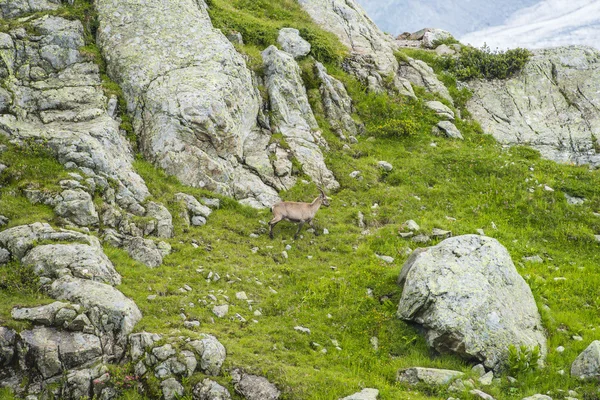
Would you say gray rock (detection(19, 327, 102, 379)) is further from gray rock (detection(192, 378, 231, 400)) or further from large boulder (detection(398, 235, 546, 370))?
large boulder (detection(398, 235, 546, 370))

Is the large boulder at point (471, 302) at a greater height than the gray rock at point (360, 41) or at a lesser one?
lesser

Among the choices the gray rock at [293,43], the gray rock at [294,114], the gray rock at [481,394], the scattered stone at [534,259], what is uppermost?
the gray rock at [293,43]

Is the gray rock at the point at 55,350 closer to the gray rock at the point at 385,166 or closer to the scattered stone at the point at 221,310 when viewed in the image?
the scattered stone at the point at 221,310

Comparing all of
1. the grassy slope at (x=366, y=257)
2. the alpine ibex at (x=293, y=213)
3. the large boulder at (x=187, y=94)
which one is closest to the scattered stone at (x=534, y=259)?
the grassy slope at (x=366, y=257)

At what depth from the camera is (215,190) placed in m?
21.2

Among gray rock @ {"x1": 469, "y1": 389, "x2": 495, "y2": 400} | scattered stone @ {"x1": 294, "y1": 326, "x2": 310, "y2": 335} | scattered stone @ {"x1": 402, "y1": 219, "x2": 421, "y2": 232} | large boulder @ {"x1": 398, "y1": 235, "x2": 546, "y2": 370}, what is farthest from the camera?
scattered stone @ {"x1": 402, "y1": 219, "x2": 421, "y2": 232}

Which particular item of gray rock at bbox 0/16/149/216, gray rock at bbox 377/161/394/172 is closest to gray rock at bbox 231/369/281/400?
gray rock at bbox 0/16/149/216

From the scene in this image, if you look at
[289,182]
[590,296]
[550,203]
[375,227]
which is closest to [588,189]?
[550,203]

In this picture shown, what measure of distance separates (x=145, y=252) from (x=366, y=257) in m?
8.51

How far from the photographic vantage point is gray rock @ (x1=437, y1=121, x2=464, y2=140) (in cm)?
2983

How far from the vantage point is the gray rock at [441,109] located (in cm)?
3117

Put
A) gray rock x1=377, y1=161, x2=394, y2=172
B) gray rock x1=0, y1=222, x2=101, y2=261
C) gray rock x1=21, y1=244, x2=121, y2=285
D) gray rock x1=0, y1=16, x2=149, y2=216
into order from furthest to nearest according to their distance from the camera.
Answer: gray rock x1=377, y1=161, x2=394, y2=172 → gray rock x1=0, y1=16, x2=149, y2=216 → gray rock x1=0, y1=222, x2=101, y2=261 → gray rock x1=21, y1=244, x2=121, y2=285

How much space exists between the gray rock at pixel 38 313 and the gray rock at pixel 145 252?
13.7 ft

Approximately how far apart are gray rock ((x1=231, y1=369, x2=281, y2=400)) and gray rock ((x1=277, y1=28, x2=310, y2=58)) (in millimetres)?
24496
